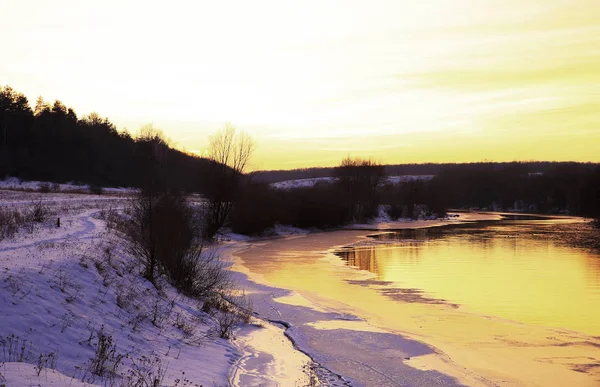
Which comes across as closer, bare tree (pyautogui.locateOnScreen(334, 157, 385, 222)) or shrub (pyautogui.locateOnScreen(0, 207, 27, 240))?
shrub (pyautogui.locateOnScreen(0, 207, 27, 240))

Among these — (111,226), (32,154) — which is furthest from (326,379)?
(32,154)

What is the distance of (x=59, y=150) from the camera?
242 ft

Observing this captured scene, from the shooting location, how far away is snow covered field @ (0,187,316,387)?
25.5 feet

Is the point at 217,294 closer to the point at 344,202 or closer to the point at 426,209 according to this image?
the point at 344,202

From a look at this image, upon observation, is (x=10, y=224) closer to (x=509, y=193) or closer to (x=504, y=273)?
(x=504, y=273)

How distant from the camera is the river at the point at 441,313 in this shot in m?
11.1

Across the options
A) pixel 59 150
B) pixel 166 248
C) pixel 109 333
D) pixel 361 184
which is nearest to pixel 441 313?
pixel 166 248

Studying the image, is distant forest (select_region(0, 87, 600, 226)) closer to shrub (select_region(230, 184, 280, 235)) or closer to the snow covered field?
shrub (select_region(230, 184, 280, 235))

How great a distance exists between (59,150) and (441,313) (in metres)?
69.5

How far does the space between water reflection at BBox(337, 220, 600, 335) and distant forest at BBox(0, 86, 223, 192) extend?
38648mm

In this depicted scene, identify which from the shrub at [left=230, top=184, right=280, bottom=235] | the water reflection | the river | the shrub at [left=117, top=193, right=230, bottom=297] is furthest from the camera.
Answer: the shrub at [left=230, top=184, right=280, bottom=235]

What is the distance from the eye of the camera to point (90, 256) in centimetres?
1421

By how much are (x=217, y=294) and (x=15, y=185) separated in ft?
169

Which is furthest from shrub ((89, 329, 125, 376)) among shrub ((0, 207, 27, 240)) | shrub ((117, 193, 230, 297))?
shrub ((0, 207, 27, 240))
